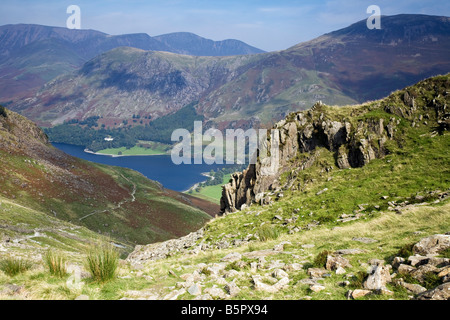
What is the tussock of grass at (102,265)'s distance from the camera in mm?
11009

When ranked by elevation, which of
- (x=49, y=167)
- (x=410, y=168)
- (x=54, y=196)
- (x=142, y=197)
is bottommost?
(x=142, y=197)

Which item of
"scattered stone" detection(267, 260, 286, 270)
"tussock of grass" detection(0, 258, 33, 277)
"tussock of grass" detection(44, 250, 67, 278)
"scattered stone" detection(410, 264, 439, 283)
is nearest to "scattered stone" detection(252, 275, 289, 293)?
"scattered stone" detection(267, 260, 286, 270)

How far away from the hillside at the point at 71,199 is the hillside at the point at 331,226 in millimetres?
40009

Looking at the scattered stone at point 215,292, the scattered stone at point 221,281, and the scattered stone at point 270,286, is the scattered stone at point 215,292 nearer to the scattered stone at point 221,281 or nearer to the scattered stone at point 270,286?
the scattered stone at point 221,281

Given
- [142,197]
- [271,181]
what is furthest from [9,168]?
[271,181]

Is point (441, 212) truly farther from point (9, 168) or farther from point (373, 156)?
point (9, 168)

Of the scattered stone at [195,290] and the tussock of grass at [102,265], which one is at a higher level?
the tussock of grass at [102,265]

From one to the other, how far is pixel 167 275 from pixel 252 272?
3.94 metres

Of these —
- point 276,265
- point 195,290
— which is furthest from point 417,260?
point 195,290

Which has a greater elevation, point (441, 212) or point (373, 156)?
point (373, 156)

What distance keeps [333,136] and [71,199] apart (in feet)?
292

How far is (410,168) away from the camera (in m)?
25.2

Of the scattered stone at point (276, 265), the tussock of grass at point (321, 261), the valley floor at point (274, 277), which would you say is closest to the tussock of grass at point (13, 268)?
the valley floor at point (274, 277)

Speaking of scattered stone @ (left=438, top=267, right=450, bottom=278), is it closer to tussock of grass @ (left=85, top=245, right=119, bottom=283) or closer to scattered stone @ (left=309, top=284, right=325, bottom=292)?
scattered stone @ (left=309, top=284, right=325, bottom=292)
